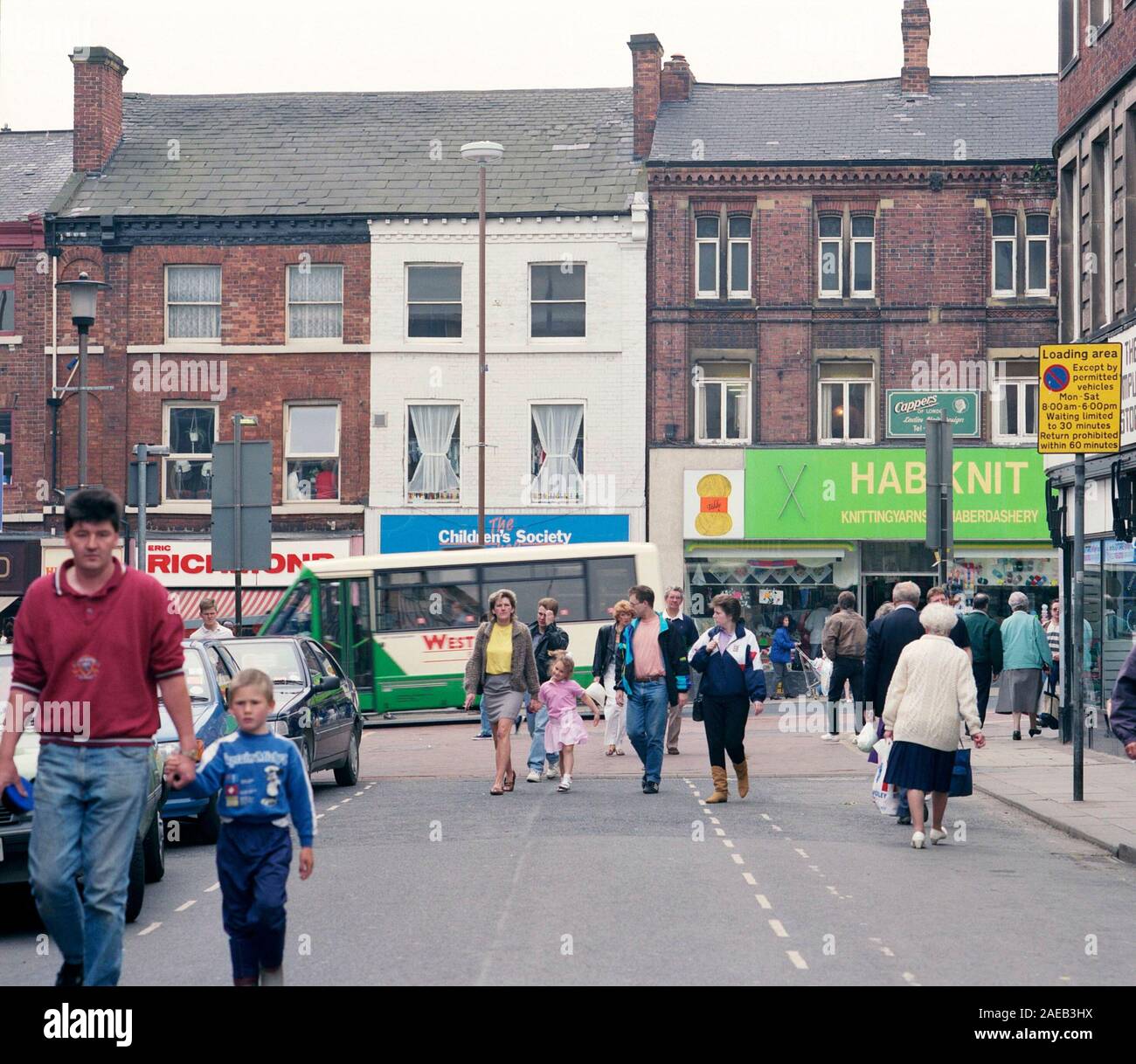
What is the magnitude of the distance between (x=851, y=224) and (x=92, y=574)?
3086cm

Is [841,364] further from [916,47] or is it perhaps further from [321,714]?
[321,714]

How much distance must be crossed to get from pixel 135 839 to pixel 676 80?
32.7m

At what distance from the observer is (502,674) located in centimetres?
A: 1577

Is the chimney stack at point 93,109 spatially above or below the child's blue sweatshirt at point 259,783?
above

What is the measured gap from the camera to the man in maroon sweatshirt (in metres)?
6.68

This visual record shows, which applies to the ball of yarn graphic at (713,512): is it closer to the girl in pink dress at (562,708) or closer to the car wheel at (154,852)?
the girl in pink dress at (562,708)

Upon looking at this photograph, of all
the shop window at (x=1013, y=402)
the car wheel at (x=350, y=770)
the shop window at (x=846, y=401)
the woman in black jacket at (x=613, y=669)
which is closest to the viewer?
the car wheel at (x=350, y=770)

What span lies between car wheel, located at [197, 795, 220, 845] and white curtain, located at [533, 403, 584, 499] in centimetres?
2307

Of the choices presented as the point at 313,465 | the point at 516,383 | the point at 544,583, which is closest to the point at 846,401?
the point at 516,383

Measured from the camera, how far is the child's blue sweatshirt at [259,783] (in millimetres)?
7039

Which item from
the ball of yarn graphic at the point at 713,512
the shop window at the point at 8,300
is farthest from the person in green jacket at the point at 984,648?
the shop window at the point at 8,300

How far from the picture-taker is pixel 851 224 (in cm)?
3597

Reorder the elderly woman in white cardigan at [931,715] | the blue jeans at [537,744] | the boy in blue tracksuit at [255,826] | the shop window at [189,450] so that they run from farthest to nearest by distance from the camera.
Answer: the shop window at [189,450] → the blue jeans at [537,744] → the elderly woman in white cardigan at [931,715] → the boy in blue tracksuit at [255,826]

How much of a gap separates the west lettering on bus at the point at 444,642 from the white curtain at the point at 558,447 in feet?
26.9
